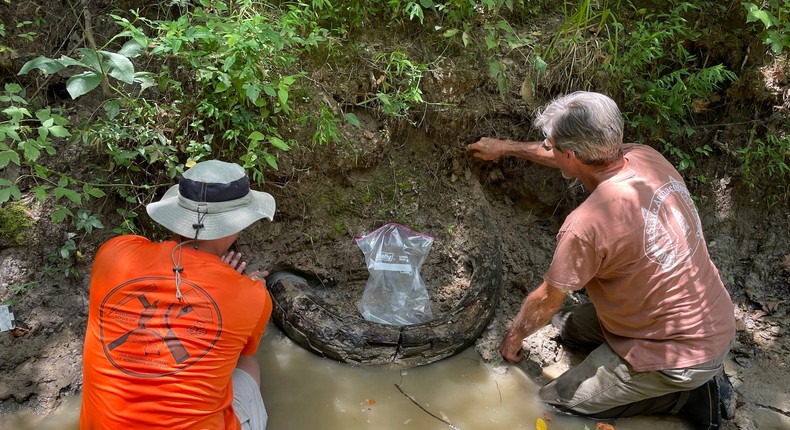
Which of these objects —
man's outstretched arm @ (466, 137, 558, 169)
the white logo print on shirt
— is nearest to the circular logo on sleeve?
the white logo print on shirt

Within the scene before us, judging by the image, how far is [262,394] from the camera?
282 centimetres

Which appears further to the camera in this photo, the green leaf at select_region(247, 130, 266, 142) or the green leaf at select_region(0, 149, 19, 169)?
the green leaf at select_region(247, 130, 266, 142)

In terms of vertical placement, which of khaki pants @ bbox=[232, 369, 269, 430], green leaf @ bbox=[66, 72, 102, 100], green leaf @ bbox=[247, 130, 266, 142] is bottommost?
khaki pants @ bbox=[232, 369, 269, 430]

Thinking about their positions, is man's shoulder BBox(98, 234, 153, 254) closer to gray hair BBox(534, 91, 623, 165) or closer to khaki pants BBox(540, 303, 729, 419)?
gray hair BBox(534, 91, 623, 165)

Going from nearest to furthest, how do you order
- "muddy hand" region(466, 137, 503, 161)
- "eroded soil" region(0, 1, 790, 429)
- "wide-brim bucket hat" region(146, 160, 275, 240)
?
1. "wide-brim bucket hat" region(146, 160, 275, 240)
2. "eroded soil" region(0, 1, 790, 429)
3. "muddy hand" region(466, 137, 503, 161)

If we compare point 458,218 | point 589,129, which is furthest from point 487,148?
point 589,129

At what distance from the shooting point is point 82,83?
2471 millimetres

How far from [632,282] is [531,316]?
54cm

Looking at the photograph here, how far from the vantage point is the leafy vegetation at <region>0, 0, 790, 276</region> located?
2850 millimetres

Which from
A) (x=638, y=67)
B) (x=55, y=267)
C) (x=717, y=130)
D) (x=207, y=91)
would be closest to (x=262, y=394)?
(x=55, y=267)

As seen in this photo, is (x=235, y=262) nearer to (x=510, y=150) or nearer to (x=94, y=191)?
(x=94, y=191)

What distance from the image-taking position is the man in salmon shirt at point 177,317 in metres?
1.95

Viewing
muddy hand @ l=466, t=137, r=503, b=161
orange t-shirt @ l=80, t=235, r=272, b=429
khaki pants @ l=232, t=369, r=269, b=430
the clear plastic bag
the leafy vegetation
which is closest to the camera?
orange t-shirt @ l=80, t=235, r=272, b=429

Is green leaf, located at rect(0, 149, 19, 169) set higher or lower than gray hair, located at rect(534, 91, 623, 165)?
lower
